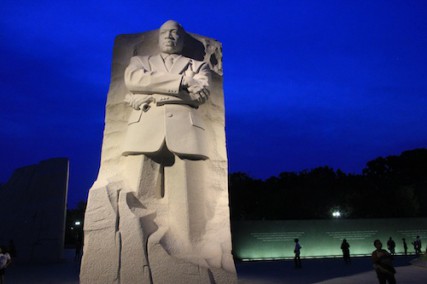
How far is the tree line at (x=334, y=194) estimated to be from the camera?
91.9 feet

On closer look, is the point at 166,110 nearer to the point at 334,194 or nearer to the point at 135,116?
the point at 135,116

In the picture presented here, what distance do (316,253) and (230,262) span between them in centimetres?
1328

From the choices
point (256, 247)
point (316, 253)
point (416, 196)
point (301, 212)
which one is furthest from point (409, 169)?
point (256, 247)

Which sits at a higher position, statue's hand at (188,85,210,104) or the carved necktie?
the carved necktie

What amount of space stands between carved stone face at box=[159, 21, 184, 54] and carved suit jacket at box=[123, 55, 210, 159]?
0.46 metres

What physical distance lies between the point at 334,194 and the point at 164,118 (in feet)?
92.1

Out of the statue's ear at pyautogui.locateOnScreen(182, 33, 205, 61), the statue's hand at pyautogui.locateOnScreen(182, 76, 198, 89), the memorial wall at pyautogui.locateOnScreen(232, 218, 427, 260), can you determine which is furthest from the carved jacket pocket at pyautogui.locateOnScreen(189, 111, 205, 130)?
the memorial wall at pyautogui.locateOnScreen(232, 218, 427, 260)

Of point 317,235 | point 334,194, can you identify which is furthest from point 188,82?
point 334,194

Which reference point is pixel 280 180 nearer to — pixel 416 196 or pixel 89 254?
pixel 416 196

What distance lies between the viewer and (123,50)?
20.9ft

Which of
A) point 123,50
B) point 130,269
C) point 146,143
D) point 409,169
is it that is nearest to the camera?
point 130,269

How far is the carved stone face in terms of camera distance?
582 cm

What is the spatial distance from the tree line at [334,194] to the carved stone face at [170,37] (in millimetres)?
23874

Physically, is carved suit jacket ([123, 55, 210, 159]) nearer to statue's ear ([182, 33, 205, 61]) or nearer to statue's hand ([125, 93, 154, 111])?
statue's hand ([125, 93, 154, 111])
